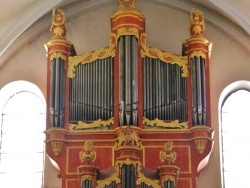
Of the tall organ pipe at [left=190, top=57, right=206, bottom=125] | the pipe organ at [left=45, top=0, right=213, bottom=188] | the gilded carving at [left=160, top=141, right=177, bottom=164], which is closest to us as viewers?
the gilded carving at [left=160, top=141, right=177, bottom=164]

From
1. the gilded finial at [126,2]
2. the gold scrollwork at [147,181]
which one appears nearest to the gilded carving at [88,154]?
the gold scrollwork at [147,181]

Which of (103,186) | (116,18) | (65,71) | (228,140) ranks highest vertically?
(116,18)

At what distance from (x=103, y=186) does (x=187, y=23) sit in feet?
16.1

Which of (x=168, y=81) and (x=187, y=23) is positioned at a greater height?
(x=187, y=23)

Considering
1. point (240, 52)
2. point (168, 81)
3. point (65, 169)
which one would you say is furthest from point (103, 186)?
point (240, 52)

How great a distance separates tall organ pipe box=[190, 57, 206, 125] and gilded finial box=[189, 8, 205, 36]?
23.2 inches

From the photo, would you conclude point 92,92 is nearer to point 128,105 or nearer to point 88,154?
point 128,105

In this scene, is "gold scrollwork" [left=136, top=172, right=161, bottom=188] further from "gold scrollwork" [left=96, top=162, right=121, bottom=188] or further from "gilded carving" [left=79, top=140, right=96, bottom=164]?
"gilded carving" [left=79, top=140, right=96, bottom=164]

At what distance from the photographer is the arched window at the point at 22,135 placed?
17953 millimetres

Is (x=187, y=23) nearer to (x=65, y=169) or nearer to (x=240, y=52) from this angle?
(x=240, y=52)

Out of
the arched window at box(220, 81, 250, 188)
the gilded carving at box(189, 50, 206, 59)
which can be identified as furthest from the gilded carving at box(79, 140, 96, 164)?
the arched window at box(220, 81, 250, 188)

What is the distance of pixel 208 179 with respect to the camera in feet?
57.1

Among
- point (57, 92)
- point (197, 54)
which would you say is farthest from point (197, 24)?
point (57, 92)

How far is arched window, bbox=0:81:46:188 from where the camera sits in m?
18.0
